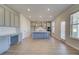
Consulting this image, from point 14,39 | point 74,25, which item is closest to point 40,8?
point 74,25

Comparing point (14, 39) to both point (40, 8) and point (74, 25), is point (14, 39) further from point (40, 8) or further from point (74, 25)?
point (74, 25)

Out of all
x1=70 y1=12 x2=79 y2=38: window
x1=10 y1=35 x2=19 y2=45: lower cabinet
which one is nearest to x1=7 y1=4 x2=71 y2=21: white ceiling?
x1=70 y1=12 x2=79 y2=38: window

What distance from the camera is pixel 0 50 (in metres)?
4.75

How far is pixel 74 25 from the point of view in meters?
7.13

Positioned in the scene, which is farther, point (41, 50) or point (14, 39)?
point (14, 39)

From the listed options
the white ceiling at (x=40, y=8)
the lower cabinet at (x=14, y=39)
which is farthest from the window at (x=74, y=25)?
the lower cabinet at (x=14, y=39)

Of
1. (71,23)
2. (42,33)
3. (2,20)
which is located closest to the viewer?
(2,20)

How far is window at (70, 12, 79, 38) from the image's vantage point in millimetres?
6789

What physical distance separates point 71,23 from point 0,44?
15.5 ft

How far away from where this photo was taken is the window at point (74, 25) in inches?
267

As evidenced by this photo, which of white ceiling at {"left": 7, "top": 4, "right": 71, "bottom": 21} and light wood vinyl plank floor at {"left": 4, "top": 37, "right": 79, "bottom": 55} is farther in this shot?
white ceiling at {"left": 7, "top": 4, "right": 71, "bottom": 21}

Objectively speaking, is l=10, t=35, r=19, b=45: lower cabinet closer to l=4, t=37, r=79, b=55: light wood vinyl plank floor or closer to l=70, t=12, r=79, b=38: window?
l=4, t=37, r=79, b=55: light wood vinyl plank floor
